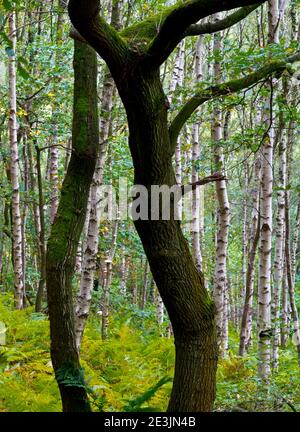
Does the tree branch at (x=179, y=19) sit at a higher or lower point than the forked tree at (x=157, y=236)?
higher

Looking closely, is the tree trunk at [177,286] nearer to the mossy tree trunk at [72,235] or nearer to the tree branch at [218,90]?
the tree branch at [218,90]

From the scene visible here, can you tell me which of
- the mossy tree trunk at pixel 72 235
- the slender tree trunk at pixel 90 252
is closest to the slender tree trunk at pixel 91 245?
the slender tree trunk at pixel 90 252

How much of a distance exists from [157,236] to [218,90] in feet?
4.64

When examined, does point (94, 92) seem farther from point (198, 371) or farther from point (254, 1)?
point (198, 371)

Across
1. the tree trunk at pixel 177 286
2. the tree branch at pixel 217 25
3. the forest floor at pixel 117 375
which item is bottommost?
the forest floor at pixel 117 375

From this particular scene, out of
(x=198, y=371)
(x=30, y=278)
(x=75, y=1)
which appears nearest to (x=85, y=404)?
(x=198, y=371)

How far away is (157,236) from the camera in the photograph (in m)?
3.84

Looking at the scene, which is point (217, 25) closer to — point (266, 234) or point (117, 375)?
point (266, 234)

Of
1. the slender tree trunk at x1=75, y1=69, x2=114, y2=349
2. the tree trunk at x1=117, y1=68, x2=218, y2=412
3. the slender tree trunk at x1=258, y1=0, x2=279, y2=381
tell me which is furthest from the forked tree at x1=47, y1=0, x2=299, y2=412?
the slender tree trunk at x1=258, y1=0, x2=279, y2=381

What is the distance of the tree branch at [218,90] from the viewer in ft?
13.3

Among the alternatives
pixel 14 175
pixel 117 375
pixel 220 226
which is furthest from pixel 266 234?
pixel 14 175

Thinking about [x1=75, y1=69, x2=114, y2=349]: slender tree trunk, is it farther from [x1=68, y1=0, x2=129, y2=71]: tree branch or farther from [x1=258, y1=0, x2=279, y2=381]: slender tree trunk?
[x1=68, y1=0, x2=129, y2=71]: tree branch

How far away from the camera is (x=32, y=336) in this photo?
866cm

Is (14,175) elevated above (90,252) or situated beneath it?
elevated above
